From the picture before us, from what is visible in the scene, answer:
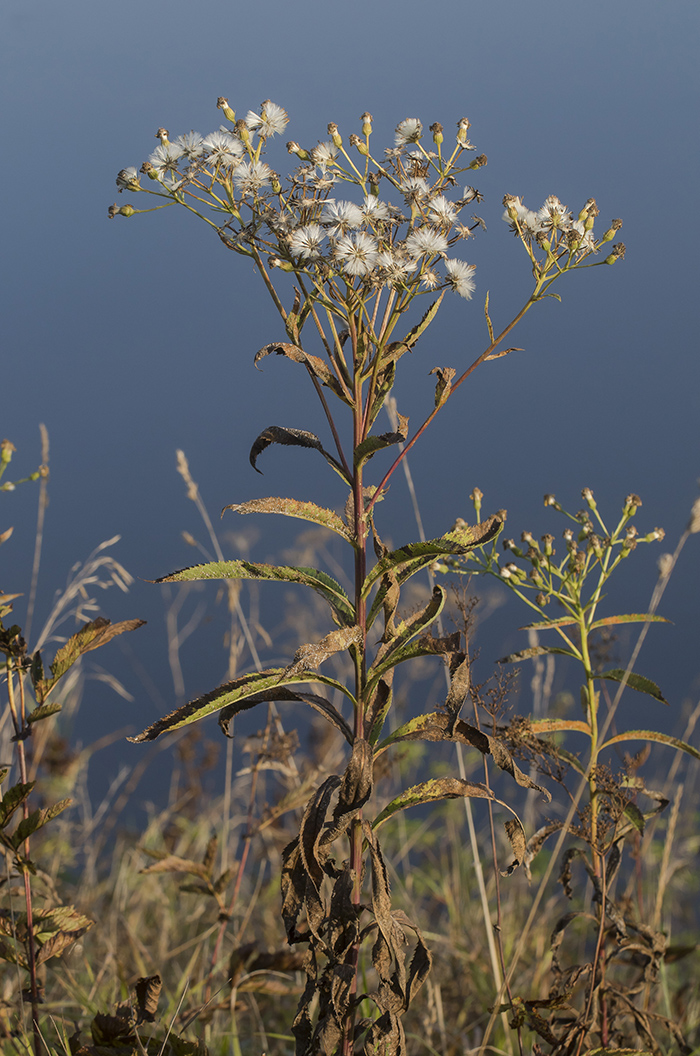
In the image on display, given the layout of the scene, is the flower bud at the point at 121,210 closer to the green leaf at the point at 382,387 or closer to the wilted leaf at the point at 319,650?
the green leaf at the point at 382,387

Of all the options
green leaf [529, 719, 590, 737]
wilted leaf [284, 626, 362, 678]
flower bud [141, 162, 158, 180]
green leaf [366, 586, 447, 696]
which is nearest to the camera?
wilted leaf [284, 626, 362, 678]

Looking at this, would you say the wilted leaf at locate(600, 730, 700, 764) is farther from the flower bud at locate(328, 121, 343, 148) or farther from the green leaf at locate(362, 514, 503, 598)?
the flower bud at locate(328, 121, 343, 148)

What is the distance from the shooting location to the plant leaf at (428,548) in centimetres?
125

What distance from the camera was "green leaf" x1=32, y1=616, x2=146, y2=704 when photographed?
141cm

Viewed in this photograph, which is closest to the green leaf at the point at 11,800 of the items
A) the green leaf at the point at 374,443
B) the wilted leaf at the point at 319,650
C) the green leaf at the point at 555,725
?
the wilted leaf at the point at 319,650

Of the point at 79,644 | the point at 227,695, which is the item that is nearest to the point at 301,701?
the point at 227,695

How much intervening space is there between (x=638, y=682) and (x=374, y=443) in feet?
2.49

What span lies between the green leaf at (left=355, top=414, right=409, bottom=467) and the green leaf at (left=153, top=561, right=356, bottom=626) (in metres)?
0.20

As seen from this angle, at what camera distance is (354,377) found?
4.38 ft

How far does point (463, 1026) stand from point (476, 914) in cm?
72

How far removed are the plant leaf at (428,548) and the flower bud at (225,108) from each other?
2.60 ft

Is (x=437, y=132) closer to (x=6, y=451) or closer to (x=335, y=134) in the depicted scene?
(x=335, y=134)

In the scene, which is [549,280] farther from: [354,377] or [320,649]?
[320,649]

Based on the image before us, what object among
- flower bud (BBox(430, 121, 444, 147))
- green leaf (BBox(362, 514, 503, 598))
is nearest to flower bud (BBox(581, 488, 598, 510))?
green leaf (BBox(362, 514, 503, 598))
